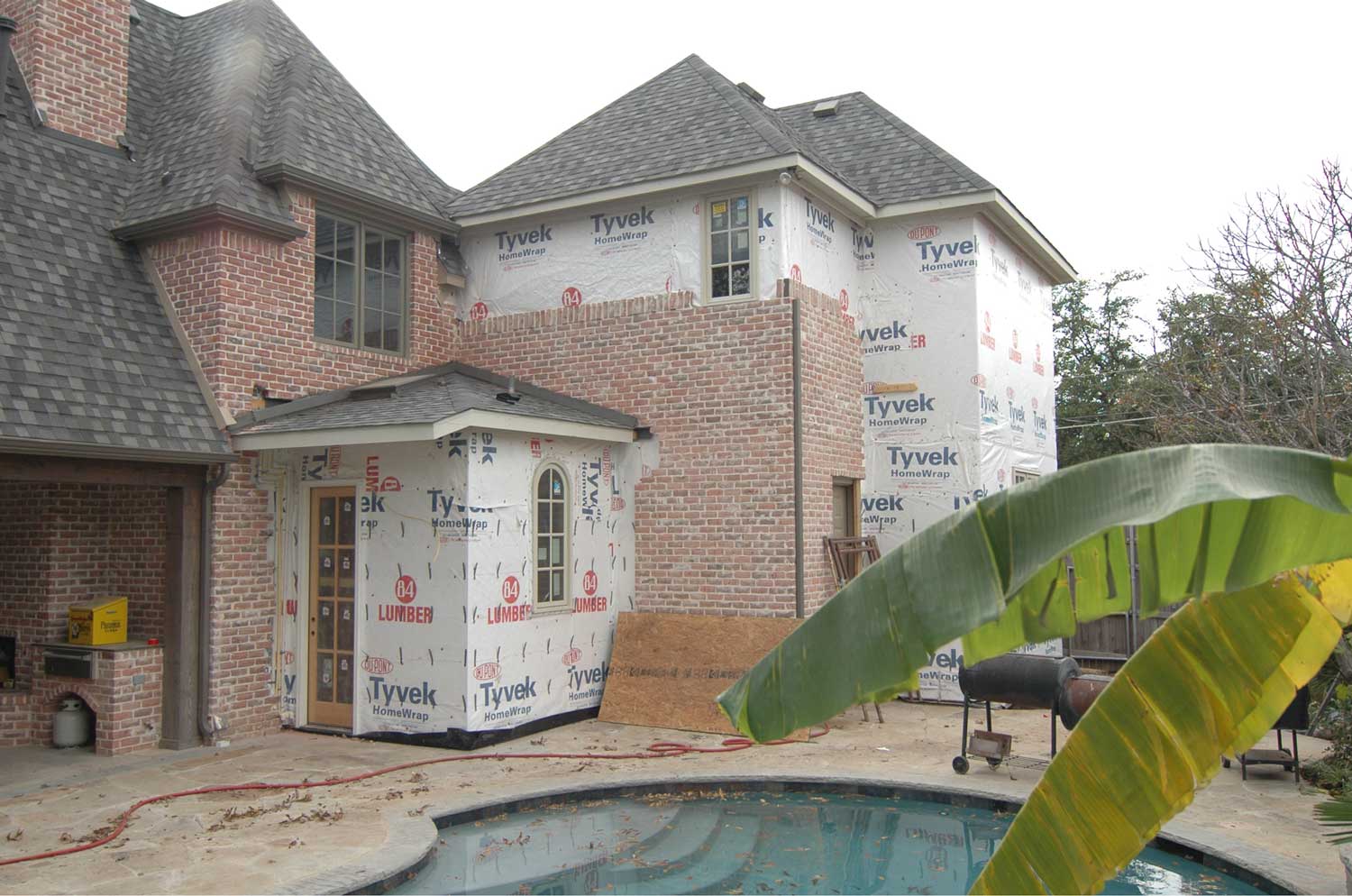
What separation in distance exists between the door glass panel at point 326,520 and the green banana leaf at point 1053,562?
901 cm

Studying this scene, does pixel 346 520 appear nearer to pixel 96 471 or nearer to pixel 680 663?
pixel 96 471

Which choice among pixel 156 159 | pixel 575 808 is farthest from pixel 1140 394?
pixel 156 159

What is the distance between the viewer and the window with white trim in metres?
11.7

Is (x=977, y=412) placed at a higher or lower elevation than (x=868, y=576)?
higher

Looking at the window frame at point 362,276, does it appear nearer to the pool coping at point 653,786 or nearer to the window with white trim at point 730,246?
the window with white trim at point 730,246

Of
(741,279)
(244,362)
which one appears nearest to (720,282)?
(741,279)

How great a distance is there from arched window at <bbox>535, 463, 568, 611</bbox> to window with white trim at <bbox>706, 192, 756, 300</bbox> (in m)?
2.78

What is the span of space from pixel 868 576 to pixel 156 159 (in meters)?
11.6

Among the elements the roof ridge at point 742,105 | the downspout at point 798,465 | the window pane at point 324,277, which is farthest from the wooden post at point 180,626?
the roof ridge at point 742,105

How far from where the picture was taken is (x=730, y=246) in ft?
38.6

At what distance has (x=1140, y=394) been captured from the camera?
15211 mm

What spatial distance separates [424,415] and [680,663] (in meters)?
3.89

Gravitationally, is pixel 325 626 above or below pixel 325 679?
above

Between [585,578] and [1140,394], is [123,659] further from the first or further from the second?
[1140,394]
